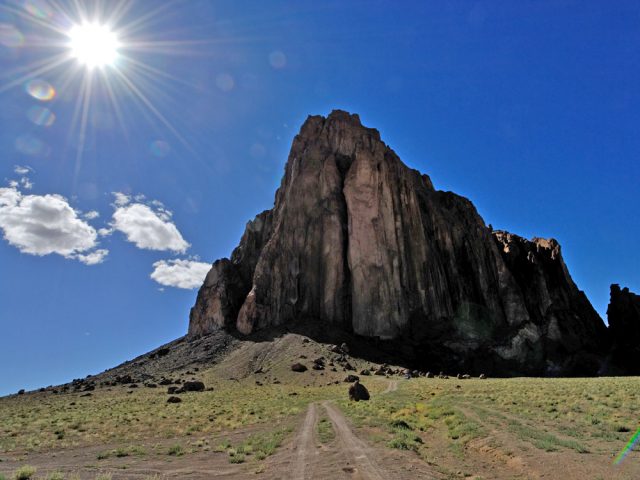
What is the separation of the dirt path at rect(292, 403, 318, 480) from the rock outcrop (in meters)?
77.5

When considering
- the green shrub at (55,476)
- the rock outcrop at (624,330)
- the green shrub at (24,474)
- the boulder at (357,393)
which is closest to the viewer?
the green shrub at (55,476)

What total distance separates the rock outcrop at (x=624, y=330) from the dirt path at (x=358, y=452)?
7735 centimetres

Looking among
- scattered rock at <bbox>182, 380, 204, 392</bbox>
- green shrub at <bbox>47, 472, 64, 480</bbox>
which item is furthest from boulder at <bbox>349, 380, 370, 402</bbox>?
green shrub at <bbox>47, 472, 64, 480</bbox>

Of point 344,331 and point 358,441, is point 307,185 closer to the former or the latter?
point 344,331

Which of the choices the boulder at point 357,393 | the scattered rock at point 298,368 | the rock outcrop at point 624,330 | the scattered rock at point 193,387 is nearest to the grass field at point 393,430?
the boulder at point 357,393

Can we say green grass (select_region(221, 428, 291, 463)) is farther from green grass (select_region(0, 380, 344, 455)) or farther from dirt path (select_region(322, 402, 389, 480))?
green grass (select_region(0, 380, 344, 455))

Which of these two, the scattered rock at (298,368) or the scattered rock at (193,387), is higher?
the scattered rock at (298,368)

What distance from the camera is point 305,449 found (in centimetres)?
1639

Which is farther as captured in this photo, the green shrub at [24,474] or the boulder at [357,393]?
the boulder at [357,393]

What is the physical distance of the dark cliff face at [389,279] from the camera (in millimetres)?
73375

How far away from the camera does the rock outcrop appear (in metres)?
77.1

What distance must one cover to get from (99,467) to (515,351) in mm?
74429

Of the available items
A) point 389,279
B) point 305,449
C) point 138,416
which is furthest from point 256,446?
point 389,279

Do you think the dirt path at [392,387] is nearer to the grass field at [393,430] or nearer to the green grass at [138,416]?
the grass field at [393,430]
